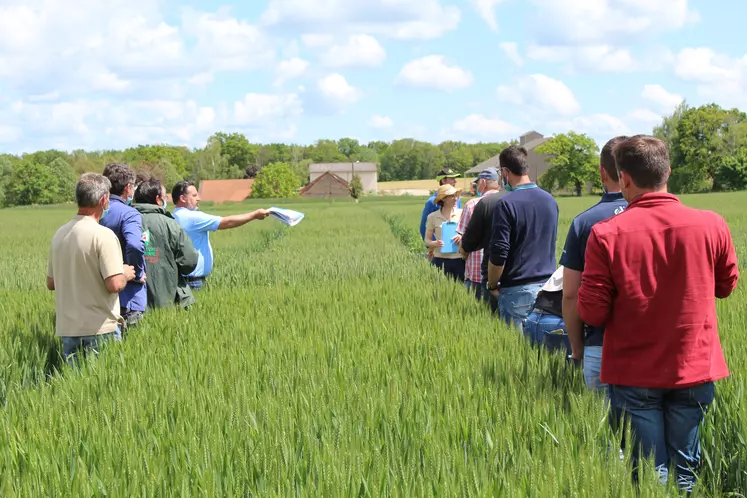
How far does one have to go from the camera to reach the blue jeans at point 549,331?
14.4 ft

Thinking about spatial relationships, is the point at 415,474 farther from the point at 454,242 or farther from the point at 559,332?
Answer: the point at 454,242

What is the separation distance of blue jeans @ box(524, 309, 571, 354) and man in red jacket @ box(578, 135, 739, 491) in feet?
3.92

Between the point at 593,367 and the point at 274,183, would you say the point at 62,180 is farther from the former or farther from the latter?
the point at 593,367

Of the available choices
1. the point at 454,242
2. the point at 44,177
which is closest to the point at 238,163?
Answer: the point at 44,177

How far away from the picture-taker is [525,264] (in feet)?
18.0

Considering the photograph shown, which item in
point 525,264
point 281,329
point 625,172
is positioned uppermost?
point 625,172

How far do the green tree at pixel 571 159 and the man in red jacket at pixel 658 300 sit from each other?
320 feet

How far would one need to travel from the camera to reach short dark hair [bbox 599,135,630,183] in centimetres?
351

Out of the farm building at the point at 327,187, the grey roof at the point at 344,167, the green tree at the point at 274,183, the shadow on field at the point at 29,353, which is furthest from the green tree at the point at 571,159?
the shadow on field at the point at 29,353

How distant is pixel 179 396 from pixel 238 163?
15703 cm

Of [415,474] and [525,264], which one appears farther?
[525,264]

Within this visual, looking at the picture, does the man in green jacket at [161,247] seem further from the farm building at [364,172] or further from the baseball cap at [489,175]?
the farm building at [364,172]

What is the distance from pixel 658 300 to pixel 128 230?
368cm

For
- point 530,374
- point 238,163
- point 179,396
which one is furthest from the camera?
point 238,163
